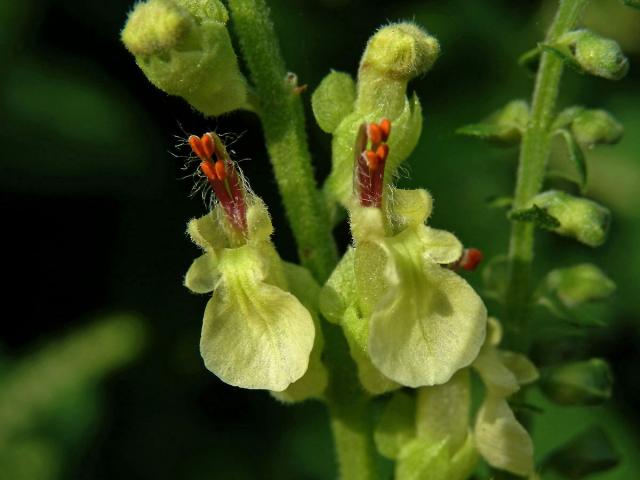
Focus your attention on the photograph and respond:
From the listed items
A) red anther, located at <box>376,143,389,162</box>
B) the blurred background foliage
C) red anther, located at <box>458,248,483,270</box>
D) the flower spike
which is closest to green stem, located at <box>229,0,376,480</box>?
the flower spike

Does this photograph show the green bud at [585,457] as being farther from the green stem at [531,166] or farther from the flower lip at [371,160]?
the flower lip at [371,160]

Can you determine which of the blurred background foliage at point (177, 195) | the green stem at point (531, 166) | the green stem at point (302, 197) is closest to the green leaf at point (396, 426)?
the green stem at point (302, 197)

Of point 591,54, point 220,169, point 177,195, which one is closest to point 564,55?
point 591,54

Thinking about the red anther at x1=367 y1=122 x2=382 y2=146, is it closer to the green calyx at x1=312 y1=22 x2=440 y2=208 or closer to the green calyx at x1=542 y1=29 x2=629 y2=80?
the green calyx at x1=312 y1=22 x2=440 y2=208

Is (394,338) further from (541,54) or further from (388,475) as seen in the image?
(388,475)

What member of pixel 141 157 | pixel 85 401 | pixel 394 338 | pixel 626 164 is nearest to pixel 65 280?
pixel 141 157

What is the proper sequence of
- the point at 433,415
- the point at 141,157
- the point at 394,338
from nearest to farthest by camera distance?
the point at 394,338 → the point at 433,415 → the point at 141,157
